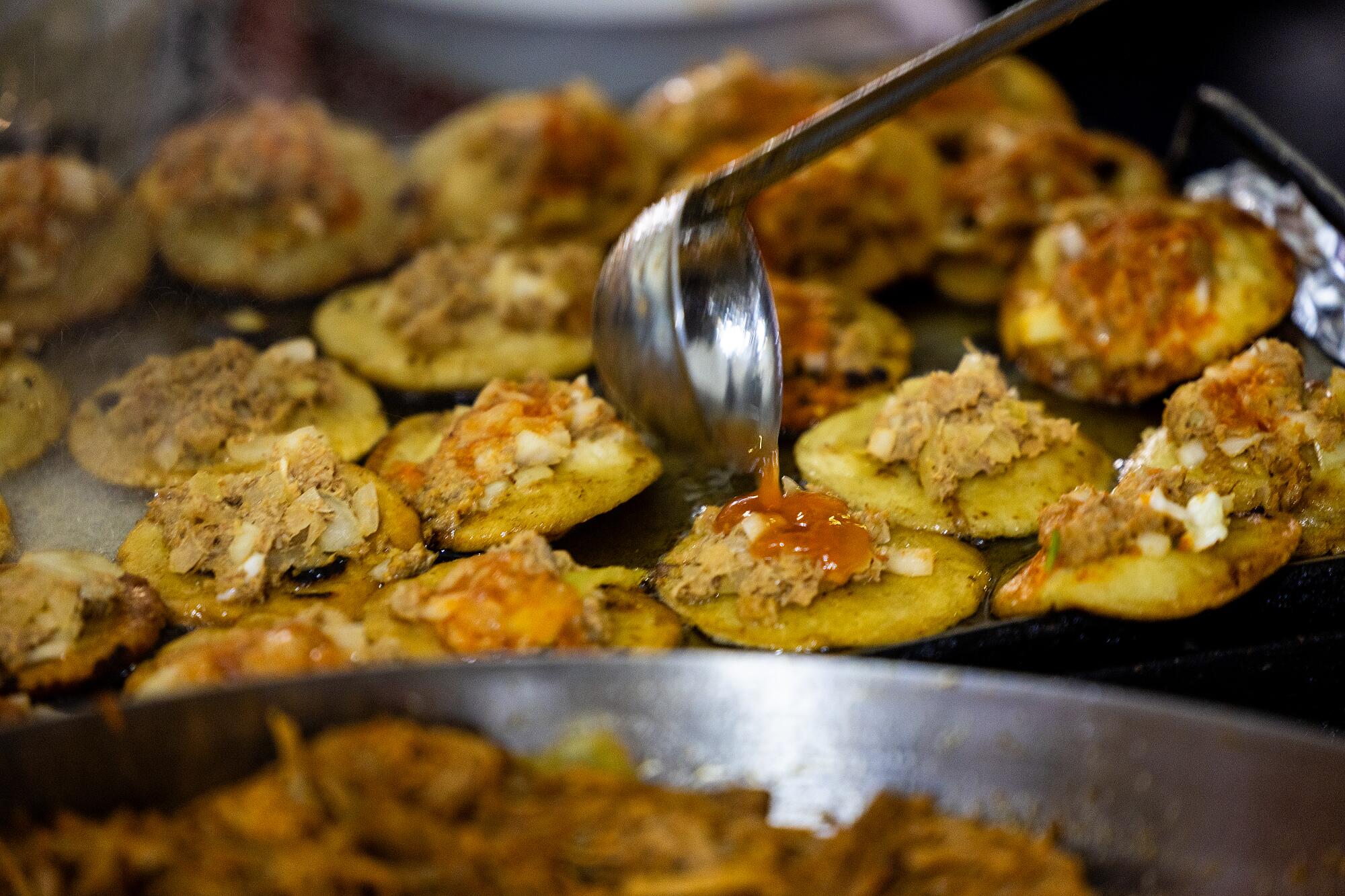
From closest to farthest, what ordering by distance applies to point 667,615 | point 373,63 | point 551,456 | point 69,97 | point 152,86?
point 667,615 → point 551,456 → point 69,97 → point 152,86 → point 373,63

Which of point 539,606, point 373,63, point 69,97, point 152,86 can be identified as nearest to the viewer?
point 539,606

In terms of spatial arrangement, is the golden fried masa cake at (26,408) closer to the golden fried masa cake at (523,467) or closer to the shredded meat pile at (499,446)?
the golden fried masa cake at (523,467)

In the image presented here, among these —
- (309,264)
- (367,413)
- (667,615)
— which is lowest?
(667,615)

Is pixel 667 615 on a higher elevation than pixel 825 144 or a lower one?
lower

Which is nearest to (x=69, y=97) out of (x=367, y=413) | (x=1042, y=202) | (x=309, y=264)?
(x=309, y=264)

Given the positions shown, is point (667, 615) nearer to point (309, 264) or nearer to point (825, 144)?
point (825, 144)

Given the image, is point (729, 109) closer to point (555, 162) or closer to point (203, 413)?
point (555, 162)

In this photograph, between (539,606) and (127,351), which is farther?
(127,351)
